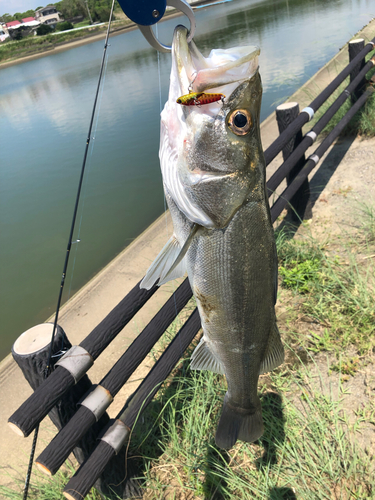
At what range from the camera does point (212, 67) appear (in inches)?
48.2

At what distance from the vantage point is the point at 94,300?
4363 mm

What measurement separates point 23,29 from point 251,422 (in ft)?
278

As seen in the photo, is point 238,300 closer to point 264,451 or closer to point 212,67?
point 212,67

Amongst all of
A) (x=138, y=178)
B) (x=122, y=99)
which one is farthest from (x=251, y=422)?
(x=122, y=99)

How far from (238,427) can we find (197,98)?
1343 millimetres

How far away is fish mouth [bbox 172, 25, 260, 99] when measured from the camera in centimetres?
117

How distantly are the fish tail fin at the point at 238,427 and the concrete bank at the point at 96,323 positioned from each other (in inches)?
52.0

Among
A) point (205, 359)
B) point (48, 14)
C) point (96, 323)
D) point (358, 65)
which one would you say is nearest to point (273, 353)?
point (205, 359)

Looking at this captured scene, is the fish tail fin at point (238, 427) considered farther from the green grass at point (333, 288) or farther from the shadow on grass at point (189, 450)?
the green grass at point (333, 288)

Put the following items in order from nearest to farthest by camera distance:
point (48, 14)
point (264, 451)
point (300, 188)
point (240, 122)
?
point (240, 122), point (264, 451), point (300, 188), point (48, 14)

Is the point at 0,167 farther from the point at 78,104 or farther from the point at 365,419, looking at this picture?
the point at 365,419

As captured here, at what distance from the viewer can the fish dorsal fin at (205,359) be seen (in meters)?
1.57

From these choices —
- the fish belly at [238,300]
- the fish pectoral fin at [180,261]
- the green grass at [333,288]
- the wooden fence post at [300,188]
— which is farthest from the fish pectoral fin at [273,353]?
the wooden fence post at [300,188]

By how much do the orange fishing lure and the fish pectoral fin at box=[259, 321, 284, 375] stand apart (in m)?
0.93
